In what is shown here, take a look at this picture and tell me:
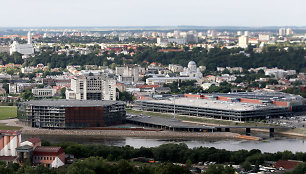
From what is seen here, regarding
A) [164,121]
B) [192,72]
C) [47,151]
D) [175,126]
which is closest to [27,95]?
[164,121]

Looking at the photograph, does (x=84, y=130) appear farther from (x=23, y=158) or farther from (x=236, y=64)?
(x=236, y=64)

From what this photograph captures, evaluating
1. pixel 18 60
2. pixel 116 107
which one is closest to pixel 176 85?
pixel 116 107

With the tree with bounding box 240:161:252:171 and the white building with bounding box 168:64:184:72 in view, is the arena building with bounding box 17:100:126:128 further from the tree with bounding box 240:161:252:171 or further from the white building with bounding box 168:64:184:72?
the white building with bounding box 168:64:184:72

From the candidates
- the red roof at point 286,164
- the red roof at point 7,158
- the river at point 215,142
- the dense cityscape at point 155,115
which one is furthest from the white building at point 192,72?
the red roof at point 286,164

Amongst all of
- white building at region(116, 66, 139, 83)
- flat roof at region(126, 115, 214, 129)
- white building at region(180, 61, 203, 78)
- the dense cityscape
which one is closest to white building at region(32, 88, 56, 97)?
the dense cityscape

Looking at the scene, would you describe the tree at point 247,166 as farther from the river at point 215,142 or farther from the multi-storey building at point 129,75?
the multi-storey building at point 129,75

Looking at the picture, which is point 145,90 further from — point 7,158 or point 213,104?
point 7,158
